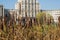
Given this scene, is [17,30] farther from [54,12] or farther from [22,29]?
[54,12]

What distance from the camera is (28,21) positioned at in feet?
13.3

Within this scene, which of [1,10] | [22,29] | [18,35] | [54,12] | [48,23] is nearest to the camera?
[18,35]

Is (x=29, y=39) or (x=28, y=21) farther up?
(x=28, y=21)

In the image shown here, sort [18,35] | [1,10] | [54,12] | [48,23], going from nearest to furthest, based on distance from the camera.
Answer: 1. [18,35]
2. [48,23]
3. [1,10]
4. [54,12]

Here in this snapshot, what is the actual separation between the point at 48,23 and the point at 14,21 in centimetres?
67

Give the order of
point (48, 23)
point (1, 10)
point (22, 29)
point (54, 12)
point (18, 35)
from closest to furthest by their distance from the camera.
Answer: point (18, 35)
point (22, 29)
point (48, 23)
point (1, 10)
point (54, 12)

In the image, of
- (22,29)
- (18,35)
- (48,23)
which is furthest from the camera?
(48,23)

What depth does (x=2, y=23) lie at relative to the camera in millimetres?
4188

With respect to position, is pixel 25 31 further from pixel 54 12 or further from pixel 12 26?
pixel 54 12

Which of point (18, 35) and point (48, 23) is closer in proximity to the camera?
point (18, 35)

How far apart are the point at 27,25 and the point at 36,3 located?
7588 centimetres

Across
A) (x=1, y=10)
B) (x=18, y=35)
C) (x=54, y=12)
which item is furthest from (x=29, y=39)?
(x=54, y=12)

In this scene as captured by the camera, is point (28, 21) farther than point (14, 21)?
No

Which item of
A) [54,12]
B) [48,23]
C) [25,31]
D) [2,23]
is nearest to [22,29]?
[25,31]
